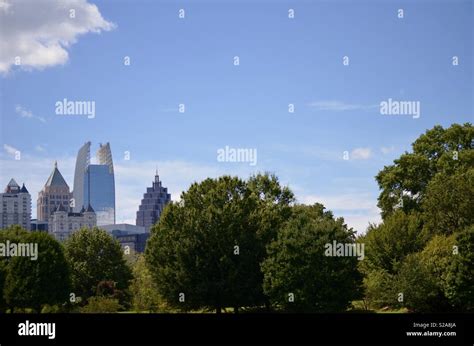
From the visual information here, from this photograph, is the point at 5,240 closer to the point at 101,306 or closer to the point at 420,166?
the point at 101,306

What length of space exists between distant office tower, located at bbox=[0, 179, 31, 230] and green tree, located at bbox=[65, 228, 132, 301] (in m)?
43.3

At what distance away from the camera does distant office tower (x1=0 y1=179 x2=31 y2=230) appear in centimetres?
12455

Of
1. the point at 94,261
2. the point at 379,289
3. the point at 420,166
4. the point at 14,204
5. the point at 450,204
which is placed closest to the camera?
the point at 379,289

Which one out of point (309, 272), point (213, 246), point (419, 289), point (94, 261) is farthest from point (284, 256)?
point (94, 261)

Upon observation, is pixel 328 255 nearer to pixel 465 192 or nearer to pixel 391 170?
pixel 465 192

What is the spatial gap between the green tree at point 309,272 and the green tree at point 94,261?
21.1 metres

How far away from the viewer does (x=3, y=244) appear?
58656mm

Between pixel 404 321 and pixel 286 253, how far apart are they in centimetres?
2403

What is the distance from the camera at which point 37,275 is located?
59219 millimetres

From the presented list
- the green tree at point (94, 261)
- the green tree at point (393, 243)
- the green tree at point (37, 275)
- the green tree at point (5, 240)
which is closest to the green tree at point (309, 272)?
the green tree at point (393, 243)

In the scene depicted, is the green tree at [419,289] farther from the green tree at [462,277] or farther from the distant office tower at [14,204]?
the distant office tower at [14,204]

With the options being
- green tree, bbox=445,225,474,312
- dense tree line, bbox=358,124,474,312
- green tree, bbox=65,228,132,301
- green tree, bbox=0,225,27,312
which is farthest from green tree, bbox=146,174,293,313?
green tree, bbox=445,225,474,312

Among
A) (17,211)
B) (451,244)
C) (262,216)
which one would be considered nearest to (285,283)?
(262,216)

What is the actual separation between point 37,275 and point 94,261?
13685 millimetres
